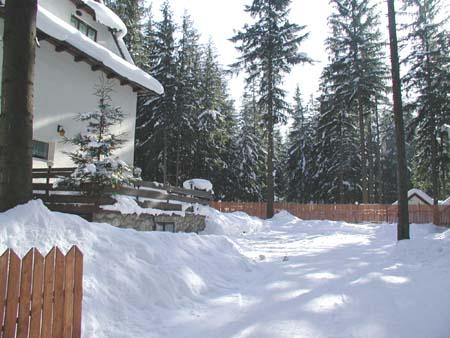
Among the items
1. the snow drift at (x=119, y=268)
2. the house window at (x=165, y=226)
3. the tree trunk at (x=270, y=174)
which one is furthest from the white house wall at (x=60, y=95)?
the tree trunk at (x=270, y=174)

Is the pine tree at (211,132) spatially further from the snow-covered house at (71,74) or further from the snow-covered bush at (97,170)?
the snow-covered bush at (97,170)

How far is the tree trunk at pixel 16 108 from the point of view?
5277 mm

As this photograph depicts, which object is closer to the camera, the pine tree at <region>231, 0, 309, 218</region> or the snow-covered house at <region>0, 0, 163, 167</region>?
the snow-covered house at <region>0, 0, 163, 167</region>

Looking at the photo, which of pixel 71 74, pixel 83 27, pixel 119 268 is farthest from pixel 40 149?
pixel 119 268

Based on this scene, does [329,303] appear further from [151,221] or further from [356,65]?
[356,65]

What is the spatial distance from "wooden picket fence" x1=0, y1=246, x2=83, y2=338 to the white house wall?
8.10 m

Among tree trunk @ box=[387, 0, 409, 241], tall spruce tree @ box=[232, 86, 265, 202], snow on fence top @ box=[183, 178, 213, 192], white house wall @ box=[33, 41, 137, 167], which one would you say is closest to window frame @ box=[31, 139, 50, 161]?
white house wall @ box=[33, 41, 137, 167]

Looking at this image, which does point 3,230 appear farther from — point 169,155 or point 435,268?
point 169,155

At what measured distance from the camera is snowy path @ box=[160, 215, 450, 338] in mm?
4520

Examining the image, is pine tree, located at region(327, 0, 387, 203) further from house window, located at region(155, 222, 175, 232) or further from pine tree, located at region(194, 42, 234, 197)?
house window, located at region(155, 222, 175, 232)

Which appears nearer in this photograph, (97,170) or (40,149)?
(97,170)

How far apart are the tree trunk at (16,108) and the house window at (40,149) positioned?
661 cm

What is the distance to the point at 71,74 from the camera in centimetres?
1307

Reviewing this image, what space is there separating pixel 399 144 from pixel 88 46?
10654mm
